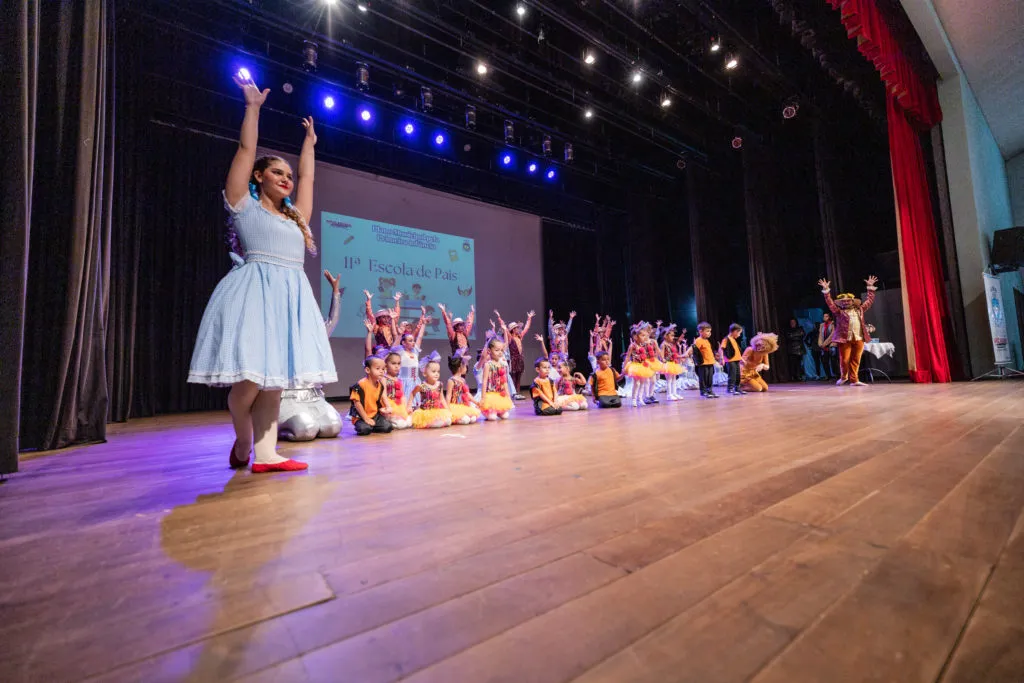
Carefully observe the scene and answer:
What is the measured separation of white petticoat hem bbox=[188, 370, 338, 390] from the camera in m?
1.63

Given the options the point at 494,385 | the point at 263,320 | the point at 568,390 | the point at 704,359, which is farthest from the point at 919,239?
the point at 263,320

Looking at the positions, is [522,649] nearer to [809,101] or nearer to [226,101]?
[226,101]

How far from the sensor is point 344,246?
726 centimetres

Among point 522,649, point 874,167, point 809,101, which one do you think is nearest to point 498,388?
point 522,649

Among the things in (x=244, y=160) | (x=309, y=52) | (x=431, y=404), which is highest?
(x=309, y=52)

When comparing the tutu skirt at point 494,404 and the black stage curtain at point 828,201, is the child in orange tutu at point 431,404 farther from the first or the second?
the black stage curtain at point 828,201

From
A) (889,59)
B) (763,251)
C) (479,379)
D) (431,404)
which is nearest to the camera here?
(431,404)

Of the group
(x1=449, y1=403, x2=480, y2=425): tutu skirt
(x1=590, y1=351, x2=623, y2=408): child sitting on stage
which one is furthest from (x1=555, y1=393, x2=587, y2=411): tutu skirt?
(x1=449, y1=403, x2=480, y2=425): tutu skirt

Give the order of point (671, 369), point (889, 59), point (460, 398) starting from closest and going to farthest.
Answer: point (460, 398)
point (889, 59)
point (671, 369)

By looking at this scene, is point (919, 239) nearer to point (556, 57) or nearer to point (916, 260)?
point (916, 260)

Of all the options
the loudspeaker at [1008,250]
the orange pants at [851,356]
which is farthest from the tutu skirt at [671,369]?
the loudspeaker at [1008,250]

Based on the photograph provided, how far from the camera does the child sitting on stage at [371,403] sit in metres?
3.71

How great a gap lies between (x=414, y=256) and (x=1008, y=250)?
30.1 feet

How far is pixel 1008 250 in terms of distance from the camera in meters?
6.55
